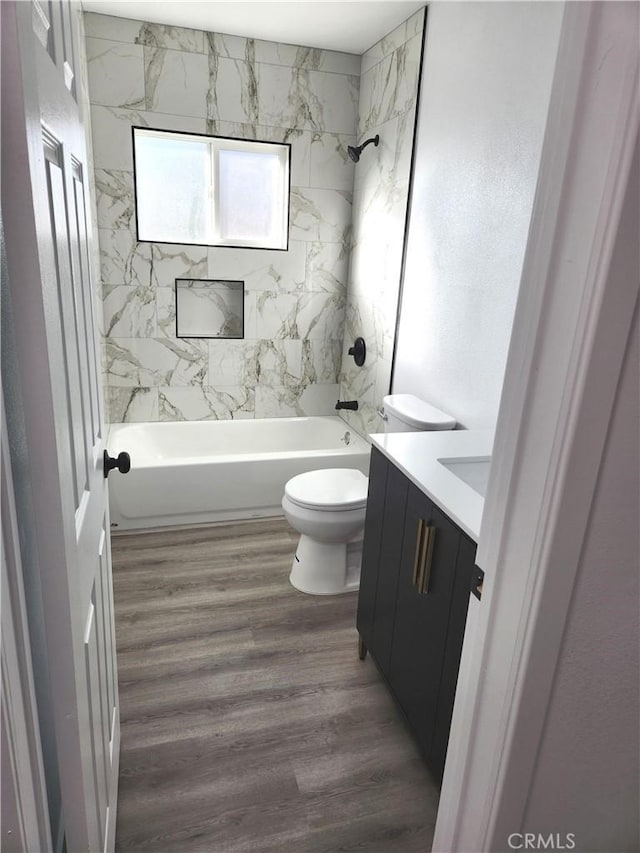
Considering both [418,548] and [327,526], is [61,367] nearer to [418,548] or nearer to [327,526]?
[418,548]

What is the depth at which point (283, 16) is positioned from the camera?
2.89 meters

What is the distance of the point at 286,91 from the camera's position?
3.40 m

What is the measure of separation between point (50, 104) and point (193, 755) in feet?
5.79

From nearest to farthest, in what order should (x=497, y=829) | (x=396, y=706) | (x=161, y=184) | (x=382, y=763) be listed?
1. (x=497, y=829)
2. (x=382, y=763)
3. (x=396, y=706)
4. (x=161, y=184)

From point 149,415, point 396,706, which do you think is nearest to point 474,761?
point 396,706

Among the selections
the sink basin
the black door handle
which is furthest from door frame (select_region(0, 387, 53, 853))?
the sink basin

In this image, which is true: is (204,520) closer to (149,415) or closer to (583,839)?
(149,415)

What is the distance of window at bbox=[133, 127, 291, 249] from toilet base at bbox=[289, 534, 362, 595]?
2070mm

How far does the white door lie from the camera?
0.65 meters

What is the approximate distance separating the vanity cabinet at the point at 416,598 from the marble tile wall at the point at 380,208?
1487 millimetres

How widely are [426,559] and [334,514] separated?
34.2 inches

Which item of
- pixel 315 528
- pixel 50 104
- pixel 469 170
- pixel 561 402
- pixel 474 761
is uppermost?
pixel 469 170

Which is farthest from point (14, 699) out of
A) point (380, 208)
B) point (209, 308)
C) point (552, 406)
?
point (209, 308)

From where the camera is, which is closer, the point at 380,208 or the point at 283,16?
the point at 283,16
